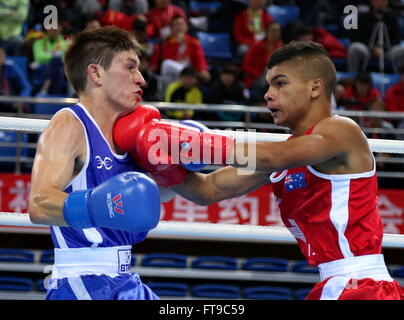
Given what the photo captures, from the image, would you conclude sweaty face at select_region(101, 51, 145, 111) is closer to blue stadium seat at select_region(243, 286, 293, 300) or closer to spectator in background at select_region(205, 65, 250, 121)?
blue stadium seat at select_region(243, 286, 293, 300)

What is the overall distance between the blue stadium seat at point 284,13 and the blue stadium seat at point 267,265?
4055 millimetres

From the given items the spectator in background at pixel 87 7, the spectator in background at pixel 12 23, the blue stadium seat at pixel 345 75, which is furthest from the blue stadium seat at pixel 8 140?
the blue stadium seat at pixel 345 75

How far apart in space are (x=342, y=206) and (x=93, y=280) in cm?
97

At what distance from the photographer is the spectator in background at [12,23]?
819 centimetres

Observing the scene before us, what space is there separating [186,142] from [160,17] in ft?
21.6

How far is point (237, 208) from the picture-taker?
22.4 feet

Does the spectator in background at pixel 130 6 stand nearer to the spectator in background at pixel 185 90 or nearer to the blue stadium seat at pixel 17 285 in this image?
the spectator in background at pixel 185 90

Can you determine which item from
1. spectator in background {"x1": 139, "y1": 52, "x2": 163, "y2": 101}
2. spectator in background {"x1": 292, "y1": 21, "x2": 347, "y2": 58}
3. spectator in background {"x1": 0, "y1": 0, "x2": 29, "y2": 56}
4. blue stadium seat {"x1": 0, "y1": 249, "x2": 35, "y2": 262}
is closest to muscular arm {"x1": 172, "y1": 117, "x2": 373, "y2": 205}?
blue stadium seat {"x1": 0, "y1": 249, "x2": 35, "y2": 262}

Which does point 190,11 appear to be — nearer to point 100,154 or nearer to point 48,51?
point 48,51

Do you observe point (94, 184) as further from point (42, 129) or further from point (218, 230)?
point (218, 230)

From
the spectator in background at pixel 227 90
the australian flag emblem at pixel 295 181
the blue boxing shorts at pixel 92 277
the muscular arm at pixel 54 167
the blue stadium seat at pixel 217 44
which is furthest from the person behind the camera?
the blue stadium seat at pixel 217 44

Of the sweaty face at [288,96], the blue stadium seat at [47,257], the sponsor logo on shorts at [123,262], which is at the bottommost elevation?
the blue stadium seat at [47,257]

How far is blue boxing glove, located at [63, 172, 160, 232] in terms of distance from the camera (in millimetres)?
2248
